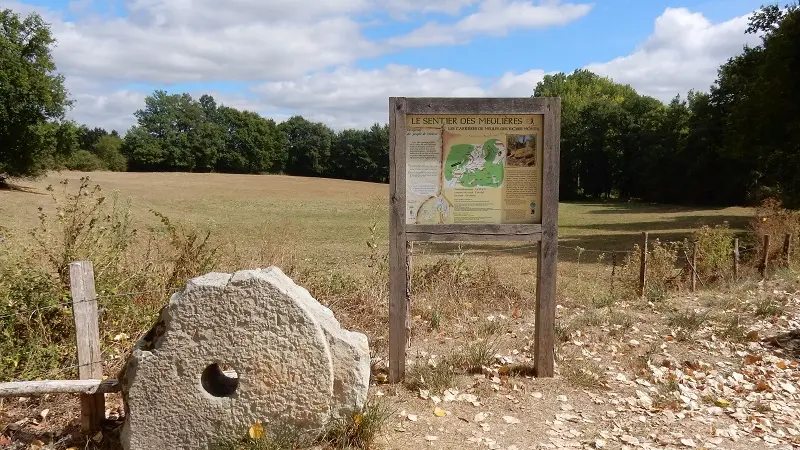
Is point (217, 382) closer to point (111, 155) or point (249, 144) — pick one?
point (111, 155)

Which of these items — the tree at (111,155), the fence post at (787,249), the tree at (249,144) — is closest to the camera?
the fence post at (787,249)

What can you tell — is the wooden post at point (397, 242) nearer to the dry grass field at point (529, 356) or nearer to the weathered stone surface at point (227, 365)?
the dry grass field at point (529, 356)

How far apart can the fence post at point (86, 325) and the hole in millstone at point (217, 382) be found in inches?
29.3

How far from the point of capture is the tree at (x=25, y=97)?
36656mm

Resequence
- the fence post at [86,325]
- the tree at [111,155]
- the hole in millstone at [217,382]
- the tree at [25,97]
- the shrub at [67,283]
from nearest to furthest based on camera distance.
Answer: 1. the hole in millstone at [217,382]
2. the fence post at [86,325]
3. the shrub at [67,283]
4. the tree at [25,97]
5. the tree at [111,155]

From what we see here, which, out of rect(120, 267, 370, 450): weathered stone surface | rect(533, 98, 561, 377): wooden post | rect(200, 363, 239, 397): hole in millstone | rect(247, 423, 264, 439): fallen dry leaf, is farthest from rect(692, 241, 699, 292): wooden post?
rect(247, 423, 264, 439): fallen dry leaf

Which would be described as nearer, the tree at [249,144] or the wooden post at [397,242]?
the wooden post at [397,242]

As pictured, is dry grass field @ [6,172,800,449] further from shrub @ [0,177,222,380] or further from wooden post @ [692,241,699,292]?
wooden post @ [692,241,699,292]

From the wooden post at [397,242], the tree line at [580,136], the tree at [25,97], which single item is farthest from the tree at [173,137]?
the wooden post at [397,242]

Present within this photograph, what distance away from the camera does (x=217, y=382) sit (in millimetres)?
4375

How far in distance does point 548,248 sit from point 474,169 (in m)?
0.97

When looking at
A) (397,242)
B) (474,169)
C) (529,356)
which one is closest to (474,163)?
(474,169)

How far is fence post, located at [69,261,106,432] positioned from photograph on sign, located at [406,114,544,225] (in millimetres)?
2584

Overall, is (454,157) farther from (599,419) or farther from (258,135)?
(258,135)
